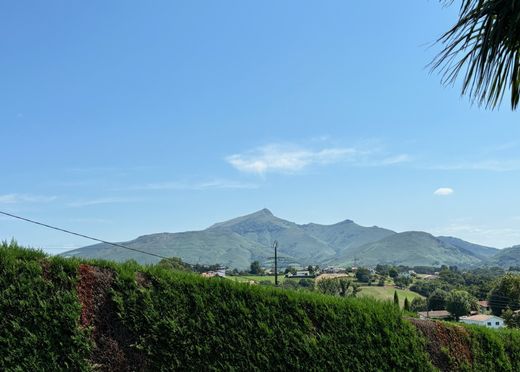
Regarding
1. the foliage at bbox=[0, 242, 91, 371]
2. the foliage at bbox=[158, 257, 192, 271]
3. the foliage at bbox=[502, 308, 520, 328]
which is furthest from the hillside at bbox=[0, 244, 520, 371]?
the foliage at bbox=[502, 308, 520, 328]

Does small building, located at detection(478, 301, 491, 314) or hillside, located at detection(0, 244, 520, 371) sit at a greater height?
hillside, located at detection(0, 244, 520, 371)

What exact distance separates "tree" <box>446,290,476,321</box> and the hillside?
246 ft

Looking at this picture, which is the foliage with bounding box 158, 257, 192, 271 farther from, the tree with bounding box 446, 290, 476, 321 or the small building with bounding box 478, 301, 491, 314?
the small building with bounding box 478, 301, 491, 314

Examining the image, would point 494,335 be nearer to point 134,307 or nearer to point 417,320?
point 417,320

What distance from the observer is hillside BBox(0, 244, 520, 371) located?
19.9 ft

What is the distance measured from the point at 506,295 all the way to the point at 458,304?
7413 mm

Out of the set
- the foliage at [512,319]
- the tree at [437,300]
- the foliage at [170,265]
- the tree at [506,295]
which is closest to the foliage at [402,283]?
the tree at [437,300]

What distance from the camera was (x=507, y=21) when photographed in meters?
4.25

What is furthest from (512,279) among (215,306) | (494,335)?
Answer: (215,306)

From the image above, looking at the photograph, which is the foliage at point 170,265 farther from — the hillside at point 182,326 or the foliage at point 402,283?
the foliage at point 402,283

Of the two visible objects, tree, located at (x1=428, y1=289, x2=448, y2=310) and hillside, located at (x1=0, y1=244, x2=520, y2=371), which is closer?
hillside, located at (x1=0, y1=244, x2=520, y2=371)

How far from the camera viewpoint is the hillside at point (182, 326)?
6051 millimetres

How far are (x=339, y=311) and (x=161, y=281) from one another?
3003mm

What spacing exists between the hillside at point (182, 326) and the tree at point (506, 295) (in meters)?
70.6
